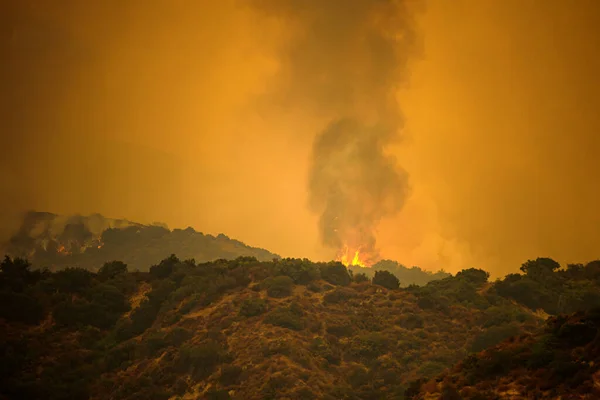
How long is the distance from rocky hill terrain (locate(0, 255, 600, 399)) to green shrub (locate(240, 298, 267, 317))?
21 cm

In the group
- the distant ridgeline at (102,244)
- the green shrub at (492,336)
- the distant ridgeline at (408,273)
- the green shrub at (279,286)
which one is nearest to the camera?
the green shrub at (492,336)

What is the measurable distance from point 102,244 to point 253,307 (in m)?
129

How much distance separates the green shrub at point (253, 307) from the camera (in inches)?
2281

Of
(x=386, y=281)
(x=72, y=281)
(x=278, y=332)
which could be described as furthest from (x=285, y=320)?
(x=72, y=281)

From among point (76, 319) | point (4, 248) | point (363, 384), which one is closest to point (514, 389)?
point (363, 384)

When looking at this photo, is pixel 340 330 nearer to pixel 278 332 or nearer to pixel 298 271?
pixel 278 332

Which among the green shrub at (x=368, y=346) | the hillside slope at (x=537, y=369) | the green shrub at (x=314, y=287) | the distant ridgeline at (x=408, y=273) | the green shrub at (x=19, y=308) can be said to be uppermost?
the distant ridgeline at (x=408, y=273)

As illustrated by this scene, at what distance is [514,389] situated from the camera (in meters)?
27.9

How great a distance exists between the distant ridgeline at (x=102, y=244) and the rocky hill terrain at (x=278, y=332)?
8636 centimetres

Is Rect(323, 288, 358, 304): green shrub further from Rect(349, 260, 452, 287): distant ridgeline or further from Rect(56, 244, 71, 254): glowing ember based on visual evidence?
Rect(56, 244, 71, 254): glowing ember

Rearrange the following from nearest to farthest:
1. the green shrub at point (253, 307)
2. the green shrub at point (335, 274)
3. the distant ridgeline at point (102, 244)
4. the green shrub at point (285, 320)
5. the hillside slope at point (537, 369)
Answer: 1. the hillside slope at point (537, 369)
2. the green shrub at point (285, 320)
3. the green shrub at point (253, 307)
4. the green shrub at point (335, 274)
5. the distant ridgeline at point (102, 244)

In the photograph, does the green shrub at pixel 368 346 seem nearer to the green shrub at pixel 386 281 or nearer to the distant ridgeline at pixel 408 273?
the green shrub at pixel 386 281

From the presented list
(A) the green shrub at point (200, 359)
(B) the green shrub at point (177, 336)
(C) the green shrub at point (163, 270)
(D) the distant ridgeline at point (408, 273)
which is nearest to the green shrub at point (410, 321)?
(A) the green shrub at point (200, 359)

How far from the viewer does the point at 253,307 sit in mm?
58594
